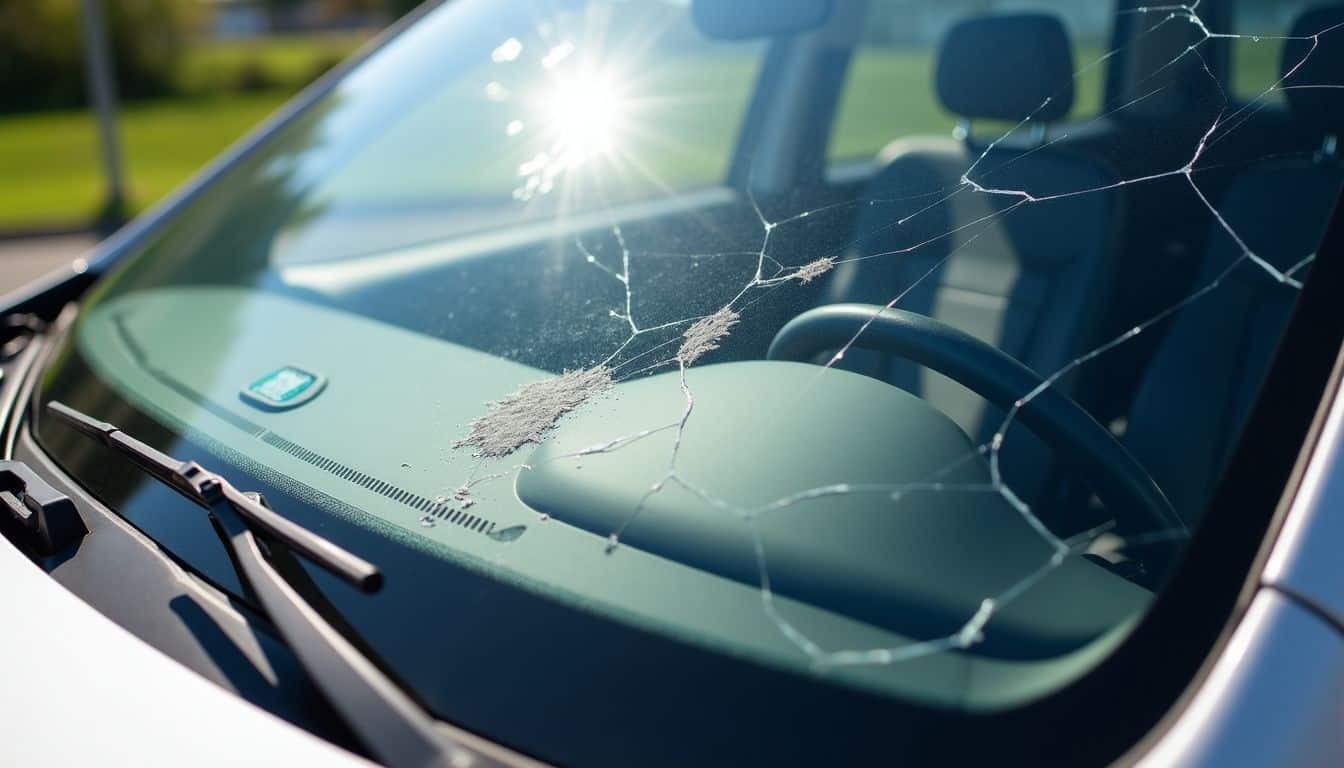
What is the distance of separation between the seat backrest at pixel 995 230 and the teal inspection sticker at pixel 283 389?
651 mm

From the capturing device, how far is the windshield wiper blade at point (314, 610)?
3.04 ft

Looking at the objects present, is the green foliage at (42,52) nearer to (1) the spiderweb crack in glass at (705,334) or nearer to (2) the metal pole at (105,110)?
(2) the metal pole at (105,110)

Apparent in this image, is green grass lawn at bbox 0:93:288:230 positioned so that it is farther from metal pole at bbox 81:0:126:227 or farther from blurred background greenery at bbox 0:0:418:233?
metal pole at bbox 81:0:126:227

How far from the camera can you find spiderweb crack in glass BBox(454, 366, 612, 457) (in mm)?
1217

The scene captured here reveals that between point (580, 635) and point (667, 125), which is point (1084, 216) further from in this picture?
point (580, 635)

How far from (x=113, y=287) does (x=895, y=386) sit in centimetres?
134

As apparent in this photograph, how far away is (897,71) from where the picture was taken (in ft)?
9.28

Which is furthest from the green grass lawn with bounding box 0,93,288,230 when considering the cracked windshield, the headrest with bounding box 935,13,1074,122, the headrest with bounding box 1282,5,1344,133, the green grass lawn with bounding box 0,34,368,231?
the headrest with bounding box 1282,5,1344,133

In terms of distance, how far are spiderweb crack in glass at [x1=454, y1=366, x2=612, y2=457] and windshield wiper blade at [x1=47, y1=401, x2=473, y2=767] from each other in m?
0.19

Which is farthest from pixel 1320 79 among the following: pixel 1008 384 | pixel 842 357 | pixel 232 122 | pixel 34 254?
pixel 232 122

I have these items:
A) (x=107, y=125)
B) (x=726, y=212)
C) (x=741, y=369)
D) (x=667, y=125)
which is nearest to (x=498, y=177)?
(x=667, y=125)

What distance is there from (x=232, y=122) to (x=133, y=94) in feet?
14.2

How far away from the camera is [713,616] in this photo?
102 cm

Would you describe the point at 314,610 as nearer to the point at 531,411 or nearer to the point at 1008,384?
the point at 531,411
